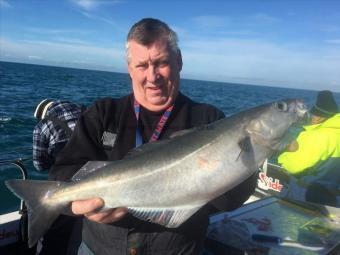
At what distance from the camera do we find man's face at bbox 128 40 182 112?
12.0 ft

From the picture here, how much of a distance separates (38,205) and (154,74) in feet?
5.33

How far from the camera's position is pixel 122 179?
3.31 meters

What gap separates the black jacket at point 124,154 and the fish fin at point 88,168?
0.21 meters

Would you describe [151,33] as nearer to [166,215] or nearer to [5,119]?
[166,215]

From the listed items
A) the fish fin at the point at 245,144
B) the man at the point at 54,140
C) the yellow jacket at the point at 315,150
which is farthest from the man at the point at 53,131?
the yellow jacket at the point at 315,150

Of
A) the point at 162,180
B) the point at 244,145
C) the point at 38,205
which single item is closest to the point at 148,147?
the point at 162,180

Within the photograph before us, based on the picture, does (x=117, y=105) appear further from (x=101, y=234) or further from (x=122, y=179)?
(x=101, y=234)

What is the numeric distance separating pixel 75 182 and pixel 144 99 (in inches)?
42.4

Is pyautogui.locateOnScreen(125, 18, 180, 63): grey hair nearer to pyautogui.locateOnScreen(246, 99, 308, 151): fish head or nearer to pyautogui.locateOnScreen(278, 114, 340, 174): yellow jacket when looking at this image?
pyautogui.locateOnScreen(246, 99, 308, 151): fish head

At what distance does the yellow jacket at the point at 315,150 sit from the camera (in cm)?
754

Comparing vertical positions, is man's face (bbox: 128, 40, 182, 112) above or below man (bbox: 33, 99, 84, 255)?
above

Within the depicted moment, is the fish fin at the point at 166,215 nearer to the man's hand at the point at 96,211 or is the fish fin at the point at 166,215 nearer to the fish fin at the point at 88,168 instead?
the man's hand at the point at 96,211

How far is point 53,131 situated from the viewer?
217 inches

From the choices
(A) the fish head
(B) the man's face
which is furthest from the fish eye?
(B) the man's face
